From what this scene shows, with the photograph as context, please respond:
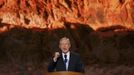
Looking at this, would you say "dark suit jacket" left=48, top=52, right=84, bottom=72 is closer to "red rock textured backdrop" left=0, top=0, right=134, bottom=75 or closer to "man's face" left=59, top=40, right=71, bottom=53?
"man's face" left=59, top=40, right=71, bottom=53

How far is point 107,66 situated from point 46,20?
2240 millimetres

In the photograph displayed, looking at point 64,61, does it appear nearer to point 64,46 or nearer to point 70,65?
point 70,65

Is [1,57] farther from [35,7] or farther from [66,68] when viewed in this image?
[66,68]

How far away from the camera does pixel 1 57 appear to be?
11148 millimetres

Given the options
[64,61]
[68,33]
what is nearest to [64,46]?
[64,61]

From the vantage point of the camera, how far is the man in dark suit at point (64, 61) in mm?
4977

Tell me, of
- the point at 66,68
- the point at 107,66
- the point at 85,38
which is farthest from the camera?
the point at 85,38

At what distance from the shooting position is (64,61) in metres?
5.03

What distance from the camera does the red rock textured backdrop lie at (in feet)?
35.9

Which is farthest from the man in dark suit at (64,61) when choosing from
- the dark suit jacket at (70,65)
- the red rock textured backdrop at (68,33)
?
the red rock textured backdrop at (68,33)

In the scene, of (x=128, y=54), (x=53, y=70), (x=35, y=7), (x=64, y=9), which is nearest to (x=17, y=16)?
(x=35, y=7)

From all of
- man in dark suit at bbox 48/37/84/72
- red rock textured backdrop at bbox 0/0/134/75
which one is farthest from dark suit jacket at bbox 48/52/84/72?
red rock textured backdrop at bbox 0/0/134/75

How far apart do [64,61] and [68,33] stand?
647 centimetres

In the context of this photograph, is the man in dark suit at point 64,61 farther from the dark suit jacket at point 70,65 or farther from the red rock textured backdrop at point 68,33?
the red rock textured backdrop at point 68,33
